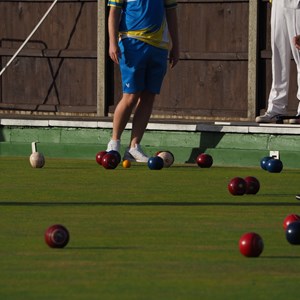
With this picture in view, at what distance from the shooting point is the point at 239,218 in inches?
404

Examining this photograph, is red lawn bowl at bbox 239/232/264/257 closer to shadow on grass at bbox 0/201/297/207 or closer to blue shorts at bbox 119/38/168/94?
shadow on grass at bbox 0/201/297/207

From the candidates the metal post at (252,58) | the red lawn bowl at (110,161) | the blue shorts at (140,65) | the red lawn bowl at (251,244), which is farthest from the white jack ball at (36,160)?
the red lawn bowl at (251,244)

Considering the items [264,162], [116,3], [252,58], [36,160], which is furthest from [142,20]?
[252,58]

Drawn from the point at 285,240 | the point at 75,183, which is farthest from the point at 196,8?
the point at 285,240

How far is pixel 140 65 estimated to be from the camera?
47.8ft

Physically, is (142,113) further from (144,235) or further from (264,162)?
(144,235)

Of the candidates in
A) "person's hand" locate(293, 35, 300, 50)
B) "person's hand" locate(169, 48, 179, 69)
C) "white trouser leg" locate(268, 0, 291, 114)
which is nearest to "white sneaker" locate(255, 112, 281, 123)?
"white trouser leg" locate(268, 0, 291, 114)

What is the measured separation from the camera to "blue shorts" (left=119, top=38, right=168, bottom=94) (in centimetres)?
1452

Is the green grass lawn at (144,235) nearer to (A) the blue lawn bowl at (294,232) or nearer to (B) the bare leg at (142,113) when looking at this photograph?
(A) the blue lawn bowl at (294,232)

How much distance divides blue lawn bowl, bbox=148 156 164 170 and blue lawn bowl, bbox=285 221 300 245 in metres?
5.50

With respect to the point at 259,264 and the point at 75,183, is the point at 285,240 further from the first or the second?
the point at 75,183

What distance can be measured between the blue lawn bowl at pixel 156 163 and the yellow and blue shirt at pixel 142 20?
1.14 m

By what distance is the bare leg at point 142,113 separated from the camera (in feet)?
48.5

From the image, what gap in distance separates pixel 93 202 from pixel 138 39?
3.50 metres
